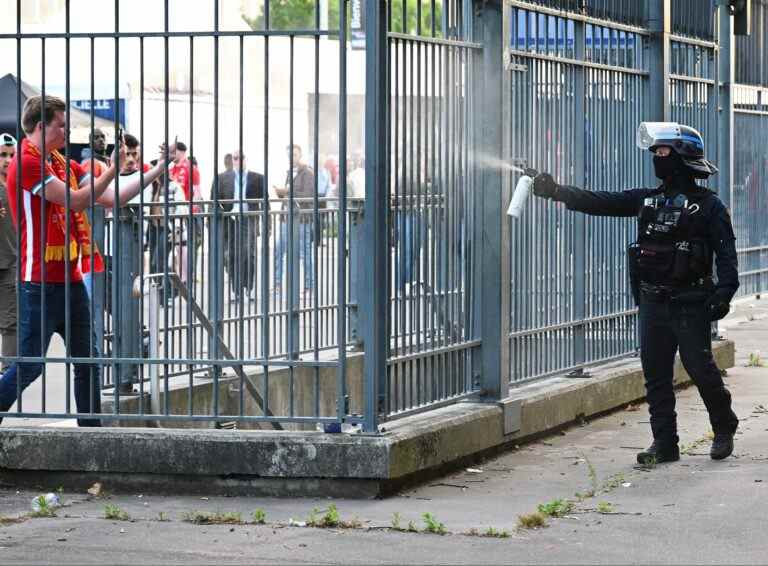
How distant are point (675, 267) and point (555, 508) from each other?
1.89 m

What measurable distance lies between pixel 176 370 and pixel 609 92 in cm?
369

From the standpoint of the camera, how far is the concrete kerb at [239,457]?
7906 mm

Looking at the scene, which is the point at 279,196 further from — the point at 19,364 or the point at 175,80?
the point at 175,80

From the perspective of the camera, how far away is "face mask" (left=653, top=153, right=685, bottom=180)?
9016 mm

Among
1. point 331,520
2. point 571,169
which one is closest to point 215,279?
point 331,520

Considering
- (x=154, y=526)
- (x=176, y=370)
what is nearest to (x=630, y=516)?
(x=154, y=526)

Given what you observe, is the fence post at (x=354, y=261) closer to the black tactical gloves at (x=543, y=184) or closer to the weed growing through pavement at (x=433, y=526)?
the black tactical gloves at (x=543, y=184)

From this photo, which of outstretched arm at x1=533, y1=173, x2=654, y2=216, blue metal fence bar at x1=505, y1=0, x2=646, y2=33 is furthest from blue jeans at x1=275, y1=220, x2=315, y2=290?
blue metal fence bar at x1=505, y1=0, x2=646, y2=33

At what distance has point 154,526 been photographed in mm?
7301

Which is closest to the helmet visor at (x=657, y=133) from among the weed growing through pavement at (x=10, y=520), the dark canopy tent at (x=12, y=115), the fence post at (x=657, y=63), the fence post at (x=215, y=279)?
the fence post at (x=215, y=279)

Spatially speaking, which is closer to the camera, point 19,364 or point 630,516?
point 630,516

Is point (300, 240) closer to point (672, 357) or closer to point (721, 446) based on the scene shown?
point (672, 357)

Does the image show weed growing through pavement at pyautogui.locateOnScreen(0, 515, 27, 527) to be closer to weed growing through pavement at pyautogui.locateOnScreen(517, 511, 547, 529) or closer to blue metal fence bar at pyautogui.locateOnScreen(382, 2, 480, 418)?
blue metal fence bar at pyautogui.locateOnScreen(382, 2, 480, 418)

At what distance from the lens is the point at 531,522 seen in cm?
728
